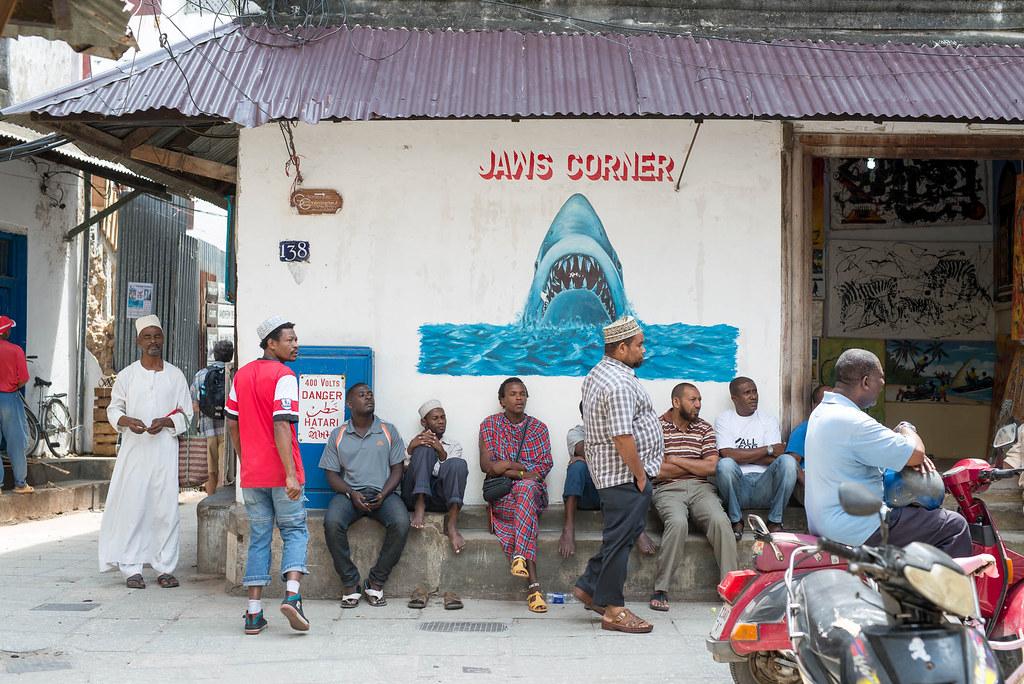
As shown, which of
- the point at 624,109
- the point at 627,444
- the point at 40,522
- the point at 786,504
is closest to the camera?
the point at 627,444

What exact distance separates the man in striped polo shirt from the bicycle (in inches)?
308

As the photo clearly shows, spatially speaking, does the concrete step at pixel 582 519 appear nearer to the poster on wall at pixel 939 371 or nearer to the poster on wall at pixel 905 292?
the poster on wall at pixel 905 292

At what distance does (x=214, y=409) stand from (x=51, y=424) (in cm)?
341

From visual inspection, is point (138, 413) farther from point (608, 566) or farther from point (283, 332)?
point (608, 566)

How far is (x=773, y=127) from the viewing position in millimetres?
8391

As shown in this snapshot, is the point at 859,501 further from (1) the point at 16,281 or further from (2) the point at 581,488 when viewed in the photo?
(1) the point at 16,281

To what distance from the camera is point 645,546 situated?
776 cm

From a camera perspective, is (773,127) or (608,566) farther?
(773,127)

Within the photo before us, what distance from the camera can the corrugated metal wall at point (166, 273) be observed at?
15328 mm

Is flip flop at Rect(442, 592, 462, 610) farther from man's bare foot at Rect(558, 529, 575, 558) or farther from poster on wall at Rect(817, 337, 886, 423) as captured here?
poster on wall at Rect(817, 337, 886, 423)

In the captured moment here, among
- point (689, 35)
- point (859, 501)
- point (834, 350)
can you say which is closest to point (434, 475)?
point (689, 35)

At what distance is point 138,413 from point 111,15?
11.0 ft

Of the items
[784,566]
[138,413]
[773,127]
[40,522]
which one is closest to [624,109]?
[773,127]

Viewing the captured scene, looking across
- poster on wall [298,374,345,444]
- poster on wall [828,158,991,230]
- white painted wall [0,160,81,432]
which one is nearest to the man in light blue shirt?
poster on wall [298,374,345,444]
